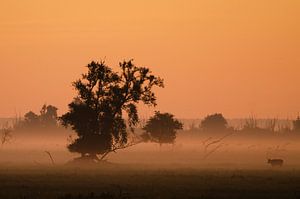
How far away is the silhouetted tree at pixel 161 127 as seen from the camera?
446ft

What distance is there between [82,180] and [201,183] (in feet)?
31.4

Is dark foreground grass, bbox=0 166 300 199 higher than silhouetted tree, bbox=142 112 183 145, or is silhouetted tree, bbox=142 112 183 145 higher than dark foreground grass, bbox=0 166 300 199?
silhouetted tree, bbox=142 112 183 145

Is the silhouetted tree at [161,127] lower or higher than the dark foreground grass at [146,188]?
higher

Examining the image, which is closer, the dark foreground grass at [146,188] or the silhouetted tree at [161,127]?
the dark foreground grass at [146,188]

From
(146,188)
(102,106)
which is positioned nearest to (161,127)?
(102,106)

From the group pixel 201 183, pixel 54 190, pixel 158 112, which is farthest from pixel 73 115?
pixel 54 190

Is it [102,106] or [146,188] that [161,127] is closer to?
[102,106]

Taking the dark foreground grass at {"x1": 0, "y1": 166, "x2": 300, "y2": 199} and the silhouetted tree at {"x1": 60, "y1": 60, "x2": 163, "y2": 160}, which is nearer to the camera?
the dark foreground grass at {"x1": 0, "y1": 166, "x2": 300, "y2": 199}

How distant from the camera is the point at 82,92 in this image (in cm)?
10350

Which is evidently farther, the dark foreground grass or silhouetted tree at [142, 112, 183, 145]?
silhouetted tree at [142, 112, 183, 145]

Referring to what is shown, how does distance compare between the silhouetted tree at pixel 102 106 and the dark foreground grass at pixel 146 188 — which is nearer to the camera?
the dark foreground grass at pixel 146 188

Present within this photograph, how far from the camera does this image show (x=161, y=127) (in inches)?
5364

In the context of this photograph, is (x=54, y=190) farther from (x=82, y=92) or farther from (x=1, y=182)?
(x=82, y=92)

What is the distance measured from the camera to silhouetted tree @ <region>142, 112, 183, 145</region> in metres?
136
